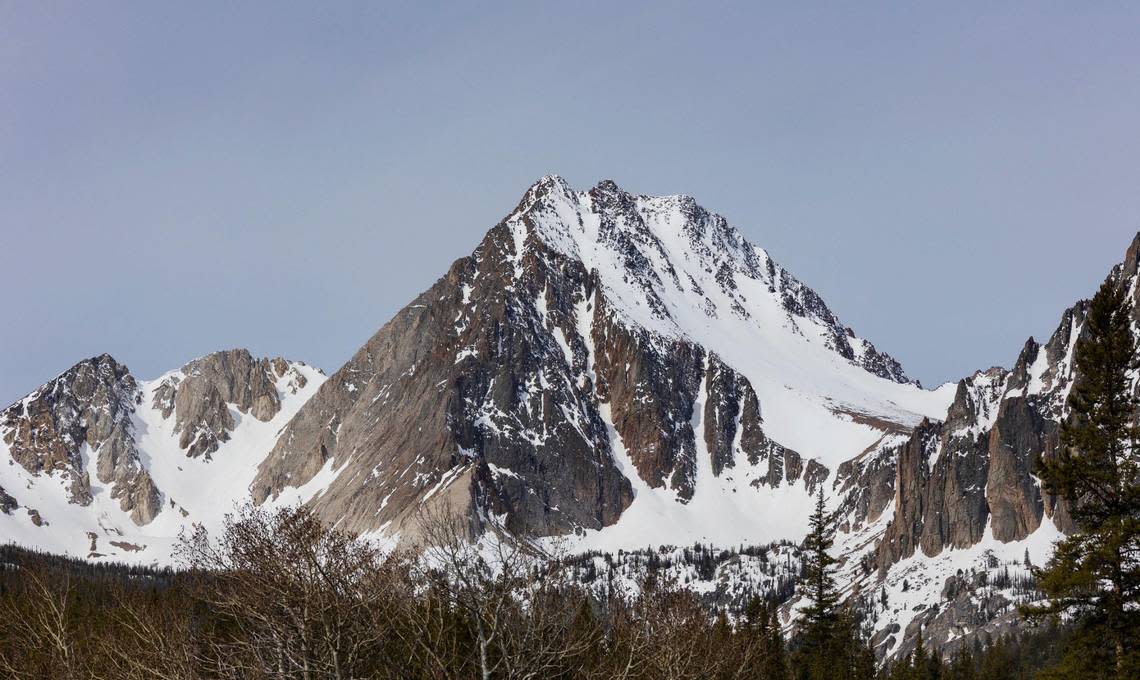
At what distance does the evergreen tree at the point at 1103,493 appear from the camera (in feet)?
94.4

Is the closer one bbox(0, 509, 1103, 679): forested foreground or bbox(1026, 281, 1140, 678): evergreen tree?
bbox(0, 509, 1103, 679): forested foreground

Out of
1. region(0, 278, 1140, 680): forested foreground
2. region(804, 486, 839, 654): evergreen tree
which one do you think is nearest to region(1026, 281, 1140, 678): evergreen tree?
region(0, 278, 1140, 680): forested foreground

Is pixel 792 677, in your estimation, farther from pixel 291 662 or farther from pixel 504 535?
pixel 291 662

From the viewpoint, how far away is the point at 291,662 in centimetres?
2800

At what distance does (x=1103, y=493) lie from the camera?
97.4 feet

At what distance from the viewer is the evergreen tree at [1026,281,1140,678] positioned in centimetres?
2878

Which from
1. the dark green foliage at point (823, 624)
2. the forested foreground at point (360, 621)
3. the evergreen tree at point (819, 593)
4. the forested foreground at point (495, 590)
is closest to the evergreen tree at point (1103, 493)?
the forested foreground at point (495, 590)

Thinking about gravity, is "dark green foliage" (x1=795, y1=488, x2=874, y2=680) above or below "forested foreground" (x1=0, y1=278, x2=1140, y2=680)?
above

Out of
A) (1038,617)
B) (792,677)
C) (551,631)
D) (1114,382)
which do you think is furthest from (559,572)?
(792,677)

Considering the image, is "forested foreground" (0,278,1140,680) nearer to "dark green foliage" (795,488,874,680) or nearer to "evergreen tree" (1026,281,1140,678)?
"evergreen tree" (1026,281,1140,678)

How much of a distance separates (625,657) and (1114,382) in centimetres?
1703

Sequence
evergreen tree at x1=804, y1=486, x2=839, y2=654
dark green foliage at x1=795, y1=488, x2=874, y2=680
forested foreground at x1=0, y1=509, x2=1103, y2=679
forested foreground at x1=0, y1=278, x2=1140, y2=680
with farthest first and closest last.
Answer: dark green foliage at x1=795, y1=488, x2=874, y2=680 → evergreen tree at x1=804, y1=486, x2=839, y2=654 → forested foreground at x1=0, y1=278, x2=1140, y2=680 → forested foreground at x1=0, y1=509, x2=1103, y2=679

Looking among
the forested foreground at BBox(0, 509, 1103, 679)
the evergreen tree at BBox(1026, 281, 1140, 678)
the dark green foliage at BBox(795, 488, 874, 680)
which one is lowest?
the forested foreground at BBox(0, 509, 1103, 679)

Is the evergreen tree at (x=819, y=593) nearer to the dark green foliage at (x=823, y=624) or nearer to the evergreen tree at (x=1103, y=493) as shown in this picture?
the dark green foliage at (x=823, y=624)
